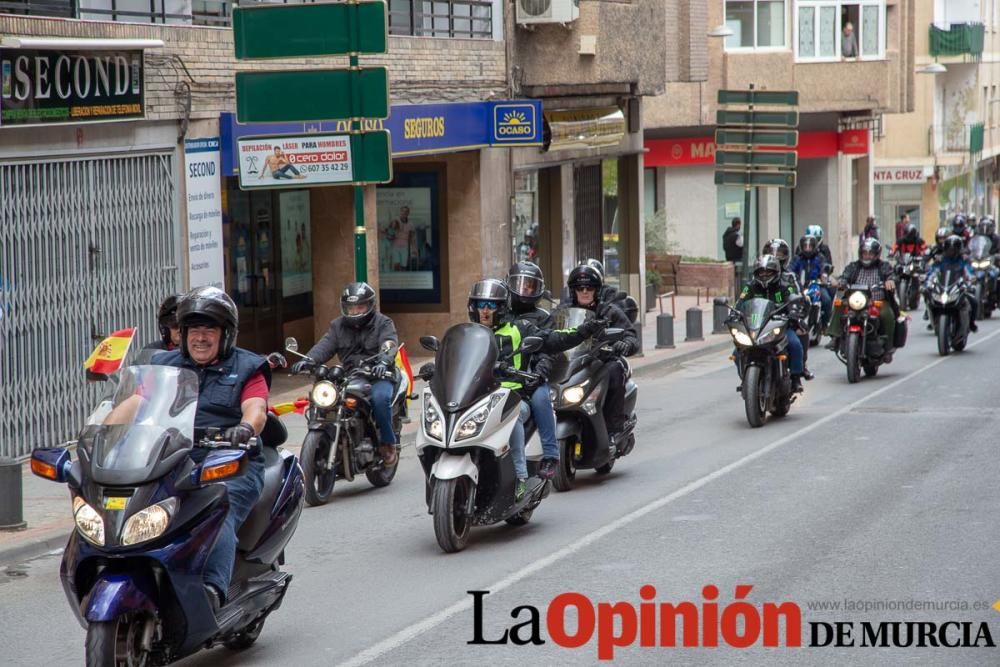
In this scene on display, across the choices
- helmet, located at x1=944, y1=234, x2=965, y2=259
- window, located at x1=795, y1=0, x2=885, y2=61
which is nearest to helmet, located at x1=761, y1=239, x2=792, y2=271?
helmet, located at x1=944, y1=234, x2=965, y2=259

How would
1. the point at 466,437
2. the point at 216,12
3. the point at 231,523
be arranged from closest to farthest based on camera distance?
1. the point at 231,523
2. the point at 466,437
3. the point at 216,12

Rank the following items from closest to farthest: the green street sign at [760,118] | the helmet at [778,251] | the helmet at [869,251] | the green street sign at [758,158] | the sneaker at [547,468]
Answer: the sneaker at [547,468]
the helmet at [778,251]
the helmet at [869,251]
the green street sign at [760,118]
the green street sign at [758,158]

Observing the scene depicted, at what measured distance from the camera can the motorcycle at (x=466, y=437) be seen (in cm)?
947

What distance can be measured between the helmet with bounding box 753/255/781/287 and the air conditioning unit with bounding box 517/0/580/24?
878cm

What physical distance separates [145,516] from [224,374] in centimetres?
112

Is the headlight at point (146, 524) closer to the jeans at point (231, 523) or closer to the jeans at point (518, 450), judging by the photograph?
the jeans at point (231, 523)

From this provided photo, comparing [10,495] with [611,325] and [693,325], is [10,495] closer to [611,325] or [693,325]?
[611,325]

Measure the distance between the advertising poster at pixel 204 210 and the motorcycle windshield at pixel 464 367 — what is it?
24.5ft

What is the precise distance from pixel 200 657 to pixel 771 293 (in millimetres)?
10226

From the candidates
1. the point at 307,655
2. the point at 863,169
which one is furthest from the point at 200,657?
the point at 863,169

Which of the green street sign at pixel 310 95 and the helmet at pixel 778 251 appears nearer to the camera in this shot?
the green street sign at pixel 310 95

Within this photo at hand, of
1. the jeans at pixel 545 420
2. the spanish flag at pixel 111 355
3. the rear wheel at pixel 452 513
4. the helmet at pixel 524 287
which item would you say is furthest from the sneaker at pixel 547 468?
the spanish flag at pixel 111 355

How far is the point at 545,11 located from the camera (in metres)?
24.4

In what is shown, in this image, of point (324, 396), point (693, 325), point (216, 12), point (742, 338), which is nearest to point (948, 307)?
point (693, 325)
